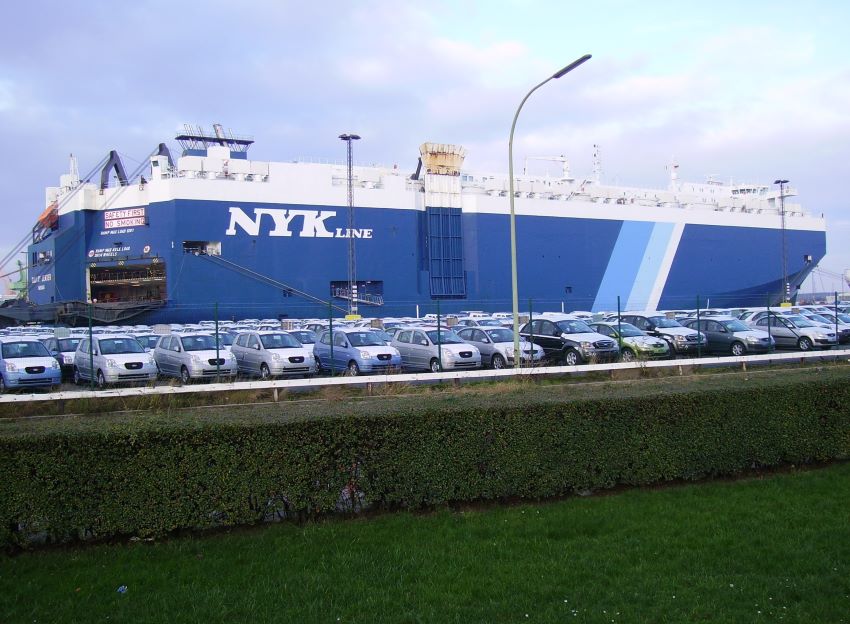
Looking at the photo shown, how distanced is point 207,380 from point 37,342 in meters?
4.96

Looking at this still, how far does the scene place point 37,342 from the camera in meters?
19.4

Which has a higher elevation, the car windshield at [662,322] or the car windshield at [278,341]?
the car windshield at [662,322]

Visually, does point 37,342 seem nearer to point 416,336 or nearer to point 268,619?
point 416,336

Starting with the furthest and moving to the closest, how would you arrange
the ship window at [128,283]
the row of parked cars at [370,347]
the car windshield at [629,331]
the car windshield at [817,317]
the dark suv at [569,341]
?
the ship window at [128,283]
the car windshield at [817,317]
the car windshield at [629,331]
the dark suv at [569,341]
the row of parked cars at [370,347]

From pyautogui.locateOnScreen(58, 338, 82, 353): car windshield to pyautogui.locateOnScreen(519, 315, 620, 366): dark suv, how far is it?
47.0ft

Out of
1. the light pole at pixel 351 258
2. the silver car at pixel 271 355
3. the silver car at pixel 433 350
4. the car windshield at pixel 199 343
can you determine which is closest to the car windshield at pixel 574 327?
the silver car at pixel 433 350

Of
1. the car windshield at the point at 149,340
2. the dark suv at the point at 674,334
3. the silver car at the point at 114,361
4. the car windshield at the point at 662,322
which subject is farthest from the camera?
the car windshield at the point at 662,322

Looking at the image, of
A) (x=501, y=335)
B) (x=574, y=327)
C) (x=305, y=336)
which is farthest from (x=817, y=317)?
(x=305, y=336)

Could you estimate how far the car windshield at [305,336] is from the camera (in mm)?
22359

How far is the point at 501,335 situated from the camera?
2248 centimetres

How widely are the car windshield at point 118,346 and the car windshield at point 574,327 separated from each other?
1246cm

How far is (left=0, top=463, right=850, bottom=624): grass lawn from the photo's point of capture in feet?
14.3

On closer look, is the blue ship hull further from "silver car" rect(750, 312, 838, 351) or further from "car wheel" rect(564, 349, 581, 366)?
"car wheel" rect(564, 349, 581, 366)

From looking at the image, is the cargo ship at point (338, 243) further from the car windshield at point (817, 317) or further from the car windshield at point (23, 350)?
the car windshield at point (23, 350)
